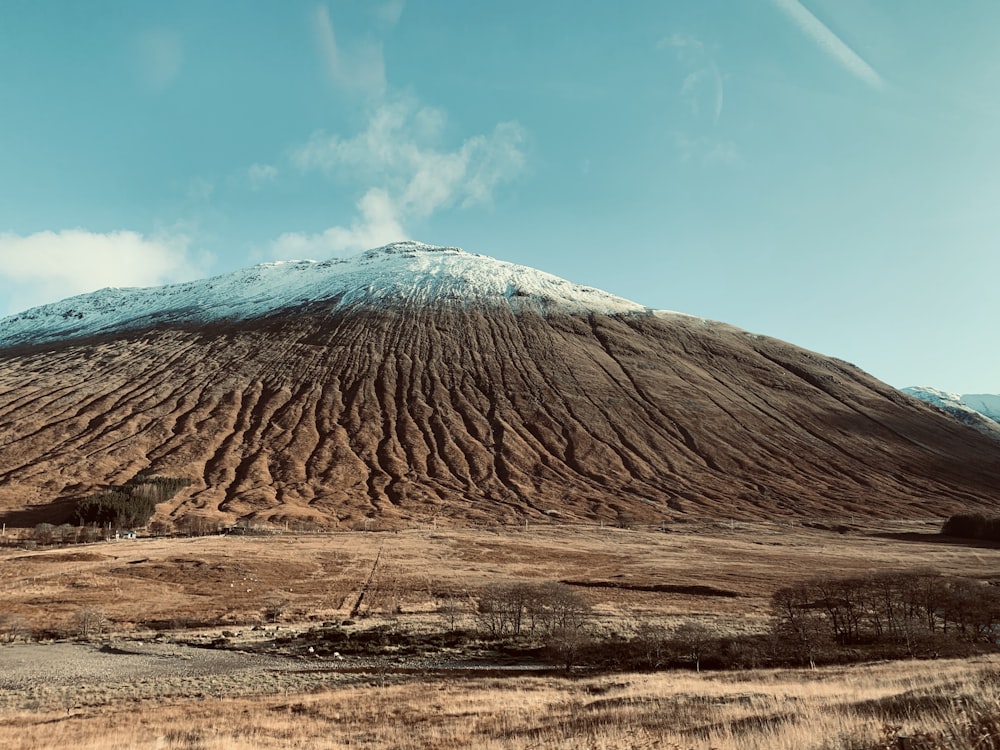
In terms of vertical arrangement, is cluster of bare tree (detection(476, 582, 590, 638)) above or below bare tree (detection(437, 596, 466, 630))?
above

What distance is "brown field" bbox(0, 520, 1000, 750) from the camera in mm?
15383

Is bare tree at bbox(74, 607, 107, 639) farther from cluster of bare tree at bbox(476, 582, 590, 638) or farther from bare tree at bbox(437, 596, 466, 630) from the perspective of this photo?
cluster of bare tree at bbox(476, 582, 590, 638)

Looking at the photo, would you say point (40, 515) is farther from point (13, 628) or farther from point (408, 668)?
point (408, 668)

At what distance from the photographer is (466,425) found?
14138cm

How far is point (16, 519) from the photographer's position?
297 ft

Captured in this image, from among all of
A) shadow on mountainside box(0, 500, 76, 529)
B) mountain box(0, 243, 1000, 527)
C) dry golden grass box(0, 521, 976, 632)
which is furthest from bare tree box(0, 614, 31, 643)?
shadow on mountainside box(0, 500, 76, 529)

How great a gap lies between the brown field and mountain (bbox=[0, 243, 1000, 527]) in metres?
33.3

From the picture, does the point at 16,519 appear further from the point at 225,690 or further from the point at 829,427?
the point at 829,427

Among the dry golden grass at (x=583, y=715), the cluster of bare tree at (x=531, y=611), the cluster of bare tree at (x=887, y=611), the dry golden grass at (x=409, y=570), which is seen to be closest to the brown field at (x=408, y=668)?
the dry golden grass at (x=583, y=715)

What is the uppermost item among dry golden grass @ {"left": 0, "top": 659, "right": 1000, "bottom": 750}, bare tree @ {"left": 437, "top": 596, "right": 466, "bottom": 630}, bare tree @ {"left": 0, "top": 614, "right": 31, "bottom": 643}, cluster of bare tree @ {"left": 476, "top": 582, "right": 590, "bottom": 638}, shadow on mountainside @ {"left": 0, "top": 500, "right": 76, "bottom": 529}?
dry golden grass @ {"left": 0, "top": 659, "right": 1000, "bottom": 750}

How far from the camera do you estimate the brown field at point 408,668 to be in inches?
606

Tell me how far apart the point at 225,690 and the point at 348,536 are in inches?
2320

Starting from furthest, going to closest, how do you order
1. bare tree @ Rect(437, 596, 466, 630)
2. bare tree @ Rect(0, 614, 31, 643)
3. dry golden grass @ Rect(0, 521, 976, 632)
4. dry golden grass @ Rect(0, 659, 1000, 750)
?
1. dry golden grass @ Rect(0, 521, 976, 632)
2. bare tree @ Rect(437, 596, 466, 630)
3. bare tree @ Rect(0, 614, 31, 643)
4. dry golden grass @ Rect(0, 659, 1000, 750)

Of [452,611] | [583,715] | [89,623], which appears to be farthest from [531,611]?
[89,623]
